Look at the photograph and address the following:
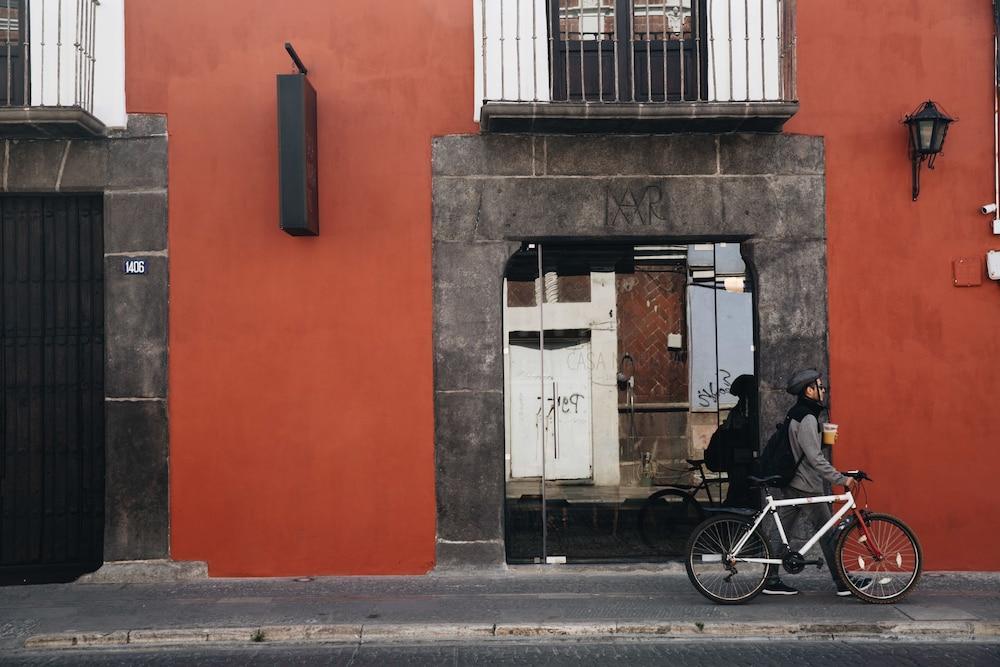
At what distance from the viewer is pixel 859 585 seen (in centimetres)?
754

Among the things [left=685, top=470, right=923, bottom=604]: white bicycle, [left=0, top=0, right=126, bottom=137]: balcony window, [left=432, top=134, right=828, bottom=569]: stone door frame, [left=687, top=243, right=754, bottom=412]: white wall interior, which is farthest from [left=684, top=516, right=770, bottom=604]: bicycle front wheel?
[left=0, top=0, right=126, bottom=137]: balcony window

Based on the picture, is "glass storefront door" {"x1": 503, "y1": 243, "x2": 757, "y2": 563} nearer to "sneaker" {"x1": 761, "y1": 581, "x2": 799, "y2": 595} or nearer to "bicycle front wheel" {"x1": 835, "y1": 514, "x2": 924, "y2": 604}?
"sneaker" {"x1": 761, "y1": 581, "x2": 799, "y2": 595}

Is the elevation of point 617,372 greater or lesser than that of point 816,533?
greater

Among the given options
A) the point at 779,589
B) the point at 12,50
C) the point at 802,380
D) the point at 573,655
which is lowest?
the point at 573,655

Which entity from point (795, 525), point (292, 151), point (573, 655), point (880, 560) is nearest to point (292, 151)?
point (292, 151)

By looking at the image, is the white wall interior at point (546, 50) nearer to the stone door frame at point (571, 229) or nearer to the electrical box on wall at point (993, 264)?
the stone door frame at point (571, 229)

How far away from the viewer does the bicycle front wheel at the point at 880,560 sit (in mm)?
7449

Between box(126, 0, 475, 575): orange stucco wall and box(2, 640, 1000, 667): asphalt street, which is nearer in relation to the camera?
box(2, 640, 1000, 667): asphalt street

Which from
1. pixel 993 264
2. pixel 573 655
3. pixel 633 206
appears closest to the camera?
pixel 573 655

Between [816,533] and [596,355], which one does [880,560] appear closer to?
[816,533]

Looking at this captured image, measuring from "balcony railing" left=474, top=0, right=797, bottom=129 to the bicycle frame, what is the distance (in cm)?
330

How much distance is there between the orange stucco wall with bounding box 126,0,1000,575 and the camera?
28.2 feet

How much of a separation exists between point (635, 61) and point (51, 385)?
20.3 ft

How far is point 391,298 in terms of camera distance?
866 centimetres
